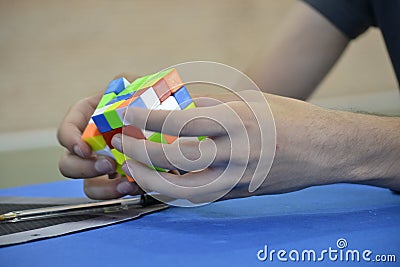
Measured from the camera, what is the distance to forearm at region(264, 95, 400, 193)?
0.63 meters

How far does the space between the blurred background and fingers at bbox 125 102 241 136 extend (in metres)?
1.66

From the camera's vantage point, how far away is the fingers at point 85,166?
2.49ft

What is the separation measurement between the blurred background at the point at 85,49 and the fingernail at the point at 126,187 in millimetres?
1460

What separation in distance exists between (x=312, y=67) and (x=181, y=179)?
23.8 inches

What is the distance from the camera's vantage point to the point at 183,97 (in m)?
0.65

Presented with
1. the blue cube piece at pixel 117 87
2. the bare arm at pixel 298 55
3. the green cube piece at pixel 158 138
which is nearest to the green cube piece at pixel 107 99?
the blue cube piece at pixel 117 87

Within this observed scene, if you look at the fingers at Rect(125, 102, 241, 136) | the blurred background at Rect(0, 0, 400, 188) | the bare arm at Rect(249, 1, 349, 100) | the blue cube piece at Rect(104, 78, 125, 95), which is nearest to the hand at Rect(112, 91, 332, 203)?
the fingers at Rect(125, 102, 241, 136)

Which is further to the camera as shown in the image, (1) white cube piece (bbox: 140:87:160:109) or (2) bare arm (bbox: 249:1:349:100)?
(2) bare arm (bbox: 249:1:349:100)

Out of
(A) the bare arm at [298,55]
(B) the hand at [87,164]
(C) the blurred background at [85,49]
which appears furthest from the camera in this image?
(C) the blurred background at [85,49]

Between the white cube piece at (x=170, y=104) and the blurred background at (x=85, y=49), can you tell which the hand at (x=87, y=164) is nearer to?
the white cube piece at (x=170, y=104)

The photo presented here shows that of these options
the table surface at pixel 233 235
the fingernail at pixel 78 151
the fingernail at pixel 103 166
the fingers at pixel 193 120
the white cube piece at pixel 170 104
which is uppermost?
the fingernail at pixel 78 151

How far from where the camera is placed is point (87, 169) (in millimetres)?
796

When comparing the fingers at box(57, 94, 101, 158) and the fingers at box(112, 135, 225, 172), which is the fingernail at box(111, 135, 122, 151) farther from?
the fingers at box(57, 94, 101, 158)

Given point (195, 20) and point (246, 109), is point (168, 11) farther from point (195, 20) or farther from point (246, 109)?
point (246, 109)
